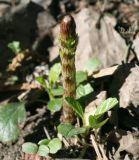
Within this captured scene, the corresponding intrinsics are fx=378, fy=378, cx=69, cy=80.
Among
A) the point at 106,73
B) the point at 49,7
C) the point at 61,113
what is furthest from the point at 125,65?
the point at 49,7

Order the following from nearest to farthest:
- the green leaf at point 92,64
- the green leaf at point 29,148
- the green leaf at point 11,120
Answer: the green leaf at point 29,148, the green leaf at point 11,120, the green leaf at point 92,64

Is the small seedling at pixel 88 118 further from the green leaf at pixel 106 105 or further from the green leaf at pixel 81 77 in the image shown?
the green leaf at pixel 81 77

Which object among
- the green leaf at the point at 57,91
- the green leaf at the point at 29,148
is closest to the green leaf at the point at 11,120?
the green leaf at the point at 29,148

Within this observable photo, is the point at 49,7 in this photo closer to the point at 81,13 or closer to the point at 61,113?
the point at 81,13

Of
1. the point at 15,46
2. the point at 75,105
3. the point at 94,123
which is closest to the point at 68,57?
the point at 75,105

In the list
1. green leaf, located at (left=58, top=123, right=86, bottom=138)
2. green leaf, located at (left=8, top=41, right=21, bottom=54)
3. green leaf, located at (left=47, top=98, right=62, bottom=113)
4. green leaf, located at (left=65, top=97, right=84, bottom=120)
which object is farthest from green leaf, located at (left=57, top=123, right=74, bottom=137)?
green leaf, located at (left=8, top=41, right=21, bottom=54)

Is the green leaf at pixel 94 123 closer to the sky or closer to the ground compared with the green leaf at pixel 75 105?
closer to the ground
